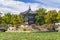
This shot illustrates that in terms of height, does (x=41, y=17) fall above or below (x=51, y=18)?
above

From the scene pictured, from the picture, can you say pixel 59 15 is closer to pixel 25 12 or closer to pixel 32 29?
pixel 25 12

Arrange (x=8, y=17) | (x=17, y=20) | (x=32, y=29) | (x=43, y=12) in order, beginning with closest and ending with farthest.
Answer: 1. (x=32, y=29)
2. (x=17, y=20)
3. (x=8, y=17)
4. (x=43, y=12)

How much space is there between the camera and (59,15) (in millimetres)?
55469

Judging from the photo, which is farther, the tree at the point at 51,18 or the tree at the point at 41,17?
the tree at the point at 41,17

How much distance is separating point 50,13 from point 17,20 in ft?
39.1

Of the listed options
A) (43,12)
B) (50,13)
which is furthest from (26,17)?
(50,13)

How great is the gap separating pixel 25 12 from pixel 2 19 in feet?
47.6

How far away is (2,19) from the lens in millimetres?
53938

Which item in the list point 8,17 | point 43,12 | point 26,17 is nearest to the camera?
point 8,17

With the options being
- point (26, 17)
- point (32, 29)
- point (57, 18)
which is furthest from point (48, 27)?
point (26, 17)

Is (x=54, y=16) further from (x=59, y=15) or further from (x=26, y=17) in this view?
(x=26, y=17)

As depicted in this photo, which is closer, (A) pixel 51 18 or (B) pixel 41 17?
(A) pixel 51 18

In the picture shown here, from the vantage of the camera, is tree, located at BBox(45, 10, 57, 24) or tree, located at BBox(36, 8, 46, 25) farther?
tree, located at BBox(36, 8, 46, 25)

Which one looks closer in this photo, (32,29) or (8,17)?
(32,29)
